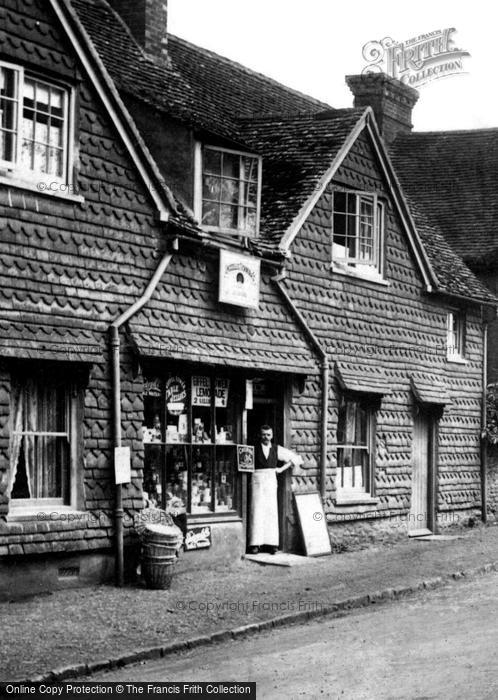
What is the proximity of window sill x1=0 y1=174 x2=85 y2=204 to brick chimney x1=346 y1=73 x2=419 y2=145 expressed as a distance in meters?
17.6

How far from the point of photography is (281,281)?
719 inches

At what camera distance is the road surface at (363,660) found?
9203 millimetres

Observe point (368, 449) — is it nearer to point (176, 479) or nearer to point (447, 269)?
point (447, 269)

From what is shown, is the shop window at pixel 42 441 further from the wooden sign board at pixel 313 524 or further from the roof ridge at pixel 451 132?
the roof ridge at pixel 451 132

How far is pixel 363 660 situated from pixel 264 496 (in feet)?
24.1

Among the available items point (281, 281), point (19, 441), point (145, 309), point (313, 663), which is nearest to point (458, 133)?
point (281, 281)

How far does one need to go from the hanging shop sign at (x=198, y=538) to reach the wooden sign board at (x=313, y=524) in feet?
8.15

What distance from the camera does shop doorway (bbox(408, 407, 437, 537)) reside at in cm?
2291

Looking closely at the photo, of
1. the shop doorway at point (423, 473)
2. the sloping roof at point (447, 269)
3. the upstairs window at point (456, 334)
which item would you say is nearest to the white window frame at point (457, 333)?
the upstairs window at point (456, 334)

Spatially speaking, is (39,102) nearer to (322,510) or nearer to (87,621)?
(87,621)

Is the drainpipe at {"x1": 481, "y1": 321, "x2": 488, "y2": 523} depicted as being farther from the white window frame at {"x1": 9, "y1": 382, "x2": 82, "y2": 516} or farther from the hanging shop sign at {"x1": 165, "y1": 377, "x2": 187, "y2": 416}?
the white window frame at {"x1": 9, "y1": 382, "x2": 82, "y2": 516}

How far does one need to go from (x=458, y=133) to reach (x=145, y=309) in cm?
2045

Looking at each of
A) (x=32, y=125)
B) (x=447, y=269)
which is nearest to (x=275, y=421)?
(x=32, y=125)

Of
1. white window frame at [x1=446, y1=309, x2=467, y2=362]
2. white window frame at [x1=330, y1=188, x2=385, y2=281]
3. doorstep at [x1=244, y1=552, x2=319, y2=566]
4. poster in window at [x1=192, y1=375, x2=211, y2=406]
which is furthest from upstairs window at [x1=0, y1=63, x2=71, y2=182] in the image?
white window frame at [x1=446, y1=309, x2=467, y2=362]
